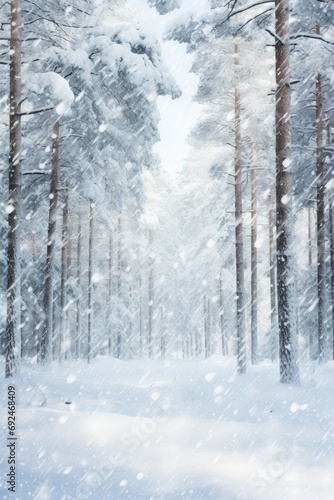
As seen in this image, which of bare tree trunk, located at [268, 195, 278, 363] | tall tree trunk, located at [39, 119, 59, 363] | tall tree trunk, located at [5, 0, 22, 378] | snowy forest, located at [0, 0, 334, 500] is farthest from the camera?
bare tree trunk, located at [268, 195, 278, 363]

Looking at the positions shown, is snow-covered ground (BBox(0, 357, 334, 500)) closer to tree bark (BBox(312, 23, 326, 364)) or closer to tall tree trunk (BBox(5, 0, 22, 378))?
tall tree trunk (BBox(5, 0, 22, 378))

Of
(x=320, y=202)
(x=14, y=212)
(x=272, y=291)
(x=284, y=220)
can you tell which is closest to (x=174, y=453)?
(x=284, y=220)

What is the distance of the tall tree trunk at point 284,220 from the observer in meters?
9.52

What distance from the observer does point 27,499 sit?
3.89 meters

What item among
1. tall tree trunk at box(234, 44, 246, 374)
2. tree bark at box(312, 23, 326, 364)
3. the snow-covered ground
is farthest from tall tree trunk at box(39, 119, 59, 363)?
tree bark at box(312, 23, 326, 364)

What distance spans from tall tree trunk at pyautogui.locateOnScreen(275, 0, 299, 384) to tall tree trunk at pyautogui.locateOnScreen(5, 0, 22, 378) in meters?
5.63

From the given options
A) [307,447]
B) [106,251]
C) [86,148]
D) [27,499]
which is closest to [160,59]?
[86,148]

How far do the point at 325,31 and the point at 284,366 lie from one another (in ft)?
36.7

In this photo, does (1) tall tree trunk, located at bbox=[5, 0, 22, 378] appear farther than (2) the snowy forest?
Yes

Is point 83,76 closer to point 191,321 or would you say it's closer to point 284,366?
point 284,366

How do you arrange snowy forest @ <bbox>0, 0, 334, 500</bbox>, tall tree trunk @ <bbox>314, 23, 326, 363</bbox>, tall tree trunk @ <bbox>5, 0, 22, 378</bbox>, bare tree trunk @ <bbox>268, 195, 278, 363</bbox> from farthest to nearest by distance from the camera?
1. bare tree trunk @ <bbox>268, 195, 278, 363</bbox>
2. tall tree trunk @ <bbox>314, 23, 326, 363</bbox>
3. tall tree trunk @ <bbox>5, 0, 22, 378</bbox>
4. snowy forest @ <bbox>0, 0, 334, 500</bbox>

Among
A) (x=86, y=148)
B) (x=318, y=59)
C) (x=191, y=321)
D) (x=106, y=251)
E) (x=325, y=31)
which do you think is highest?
(x=325, y=31)

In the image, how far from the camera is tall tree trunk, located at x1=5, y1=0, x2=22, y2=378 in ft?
33.1

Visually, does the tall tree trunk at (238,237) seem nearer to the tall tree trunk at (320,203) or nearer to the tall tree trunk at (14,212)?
the tall tree trunk at (320,203)
